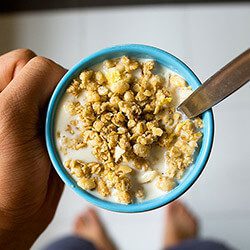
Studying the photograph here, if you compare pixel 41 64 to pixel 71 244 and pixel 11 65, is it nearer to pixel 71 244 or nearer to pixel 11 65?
pixel 11 65

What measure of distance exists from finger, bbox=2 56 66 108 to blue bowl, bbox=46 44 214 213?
35 millimetres

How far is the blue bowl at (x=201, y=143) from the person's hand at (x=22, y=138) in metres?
0.04

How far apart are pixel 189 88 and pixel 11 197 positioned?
33 centimetres

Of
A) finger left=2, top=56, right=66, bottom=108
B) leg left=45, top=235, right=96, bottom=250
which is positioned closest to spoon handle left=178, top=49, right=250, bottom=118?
finger left=2, top=56, right=66, bottom=108

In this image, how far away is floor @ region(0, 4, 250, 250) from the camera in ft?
4.83

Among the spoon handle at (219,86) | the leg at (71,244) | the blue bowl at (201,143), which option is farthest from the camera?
the leg at (71,244)

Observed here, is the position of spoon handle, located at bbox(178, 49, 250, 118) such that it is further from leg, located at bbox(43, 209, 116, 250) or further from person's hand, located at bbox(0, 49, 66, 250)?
leg, located at bbox(43, 209, 116, 250)

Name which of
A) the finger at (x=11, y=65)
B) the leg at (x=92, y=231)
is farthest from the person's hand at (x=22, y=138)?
the leg at (x=92, y=231)

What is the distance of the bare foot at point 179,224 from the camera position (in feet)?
4.91

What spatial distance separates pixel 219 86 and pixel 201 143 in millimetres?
109

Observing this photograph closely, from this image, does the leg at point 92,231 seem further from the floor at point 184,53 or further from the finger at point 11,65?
the finger at point 11,65

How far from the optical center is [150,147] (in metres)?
0.68

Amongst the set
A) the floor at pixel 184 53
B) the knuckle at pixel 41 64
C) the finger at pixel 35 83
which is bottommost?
the floor at pixel 184 53

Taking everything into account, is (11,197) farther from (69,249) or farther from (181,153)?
(69,249)
